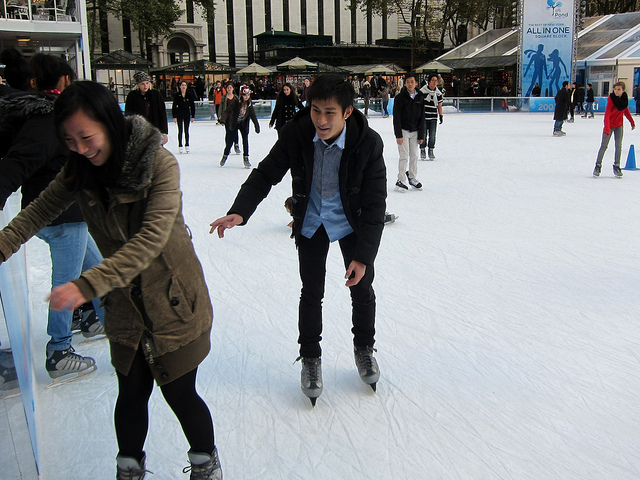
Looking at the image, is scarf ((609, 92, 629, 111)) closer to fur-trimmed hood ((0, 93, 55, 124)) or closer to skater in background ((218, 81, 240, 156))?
skater in background ((218, 81, 240, 156))

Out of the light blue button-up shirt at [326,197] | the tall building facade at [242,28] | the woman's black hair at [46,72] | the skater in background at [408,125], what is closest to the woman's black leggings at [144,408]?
the light blue button-up shirt at [326,197]

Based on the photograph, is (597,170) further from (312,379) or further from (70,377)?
(70,377)

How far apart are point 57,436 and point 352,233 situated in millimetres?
1358

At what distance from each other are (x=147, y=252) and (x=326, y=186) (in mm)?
1011

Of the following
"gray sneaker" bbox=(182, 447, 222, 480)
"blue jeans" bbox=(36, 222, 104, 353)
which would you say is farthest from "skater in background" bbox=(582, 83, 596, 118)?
"gray sneaker" bbox=(182, 447, 222, 480)

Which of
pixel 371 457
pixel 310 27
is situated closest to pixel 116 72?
pixel 371 457

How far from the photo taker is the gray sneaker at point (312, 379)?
2.55 meters

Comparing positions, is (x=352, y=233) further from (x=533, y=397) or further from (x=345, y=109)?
(x=533, y=397)

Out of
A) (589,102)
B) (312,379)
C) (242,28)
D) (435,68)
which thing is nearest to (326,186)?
(312,379)

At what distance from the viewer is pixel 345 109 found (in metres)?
2.27

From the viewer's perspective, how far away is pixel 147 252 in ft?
5.01

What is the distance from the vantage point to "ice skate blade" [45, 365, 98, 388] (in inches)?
108

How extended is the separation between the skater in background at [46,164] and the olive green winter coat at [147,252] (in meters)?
0.23

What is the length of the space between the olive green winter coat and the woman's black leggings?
0.16ft
